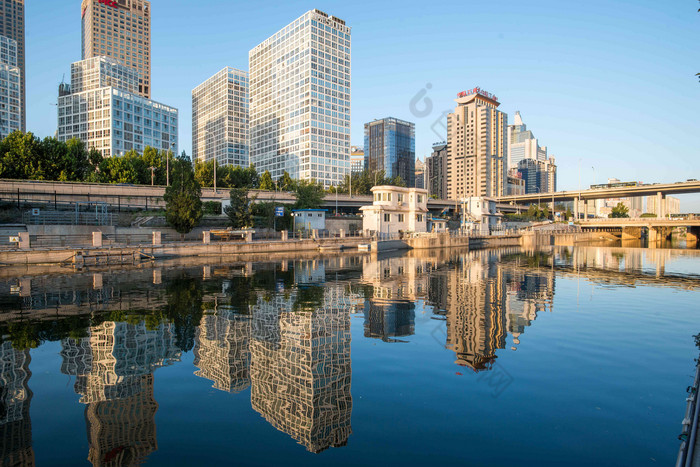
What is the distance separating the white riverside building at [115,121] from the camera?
141375 millimetres

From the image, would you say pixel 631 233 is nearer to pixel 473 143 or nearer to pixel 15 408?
pixel 473 143

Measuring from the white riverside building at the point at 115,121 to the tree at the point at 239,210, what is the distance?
91605 millimetres

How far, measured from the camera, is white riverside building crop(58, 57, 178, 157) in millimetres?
141375

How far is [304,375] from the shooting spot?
441 inches

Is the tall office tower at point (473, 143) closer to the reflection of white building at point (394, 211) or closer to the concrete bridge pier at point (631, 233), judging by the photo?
the concrete bridge pier at point (631, 233)

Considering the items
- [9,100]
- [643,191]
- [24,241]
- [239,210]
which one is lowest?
[24,241]

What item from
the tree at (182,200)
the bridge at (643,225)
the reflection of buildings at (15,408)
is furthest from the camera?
the bridge at (643,225)

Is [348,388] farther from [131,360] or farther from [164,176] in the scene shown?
[164,176]

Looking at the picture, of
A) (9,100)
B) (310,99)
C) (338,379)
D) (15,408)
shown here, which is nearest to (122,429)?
(15,408)

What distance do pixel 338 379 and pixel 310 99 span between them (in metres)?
155

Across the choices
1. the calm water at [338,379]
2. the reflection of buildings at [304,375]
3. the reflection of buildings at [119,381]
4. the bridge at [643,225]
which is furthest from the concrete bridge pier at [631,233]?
the reflection of buildings at [119,381]

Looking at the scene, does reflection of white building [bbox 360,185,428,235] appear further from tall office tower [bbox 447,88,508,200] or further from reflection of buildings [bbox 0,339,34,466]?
tall office tower [bbox 447,88,508,200]

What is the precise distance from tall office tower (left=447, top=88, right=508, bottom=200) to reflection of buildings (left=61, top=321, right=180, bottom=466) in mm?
180474

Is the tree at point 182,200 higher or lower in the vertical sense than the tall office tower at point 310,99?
lower
